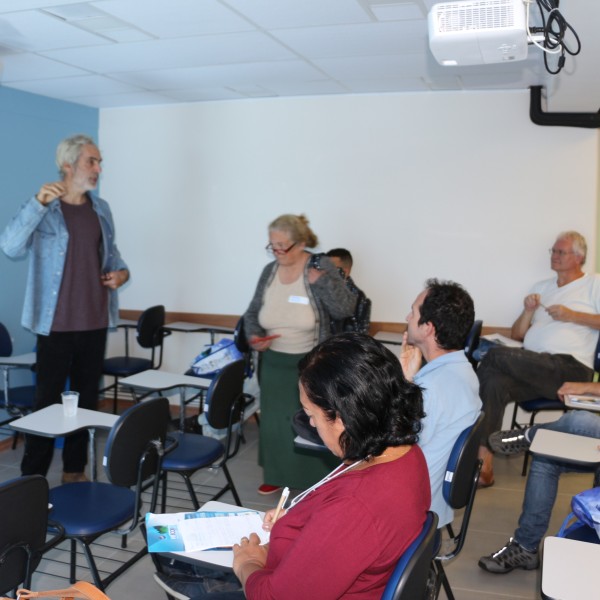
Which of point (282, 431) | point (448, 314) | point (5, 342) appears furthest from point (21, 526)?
point (5, 342)

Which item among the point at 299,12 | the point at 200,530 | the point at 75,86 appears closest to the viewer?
the point at 200,530

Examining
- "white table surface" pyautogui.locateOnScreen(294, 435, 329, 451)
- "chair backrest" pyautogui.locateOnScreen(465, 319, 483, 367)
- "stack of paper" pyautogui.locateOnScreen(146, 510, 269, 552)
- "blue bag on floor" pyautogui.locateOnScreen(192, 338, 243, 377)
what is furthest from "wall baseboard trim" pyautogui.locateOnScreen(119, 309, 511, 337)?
"stack of paper" pyautogui.locateOnScreen(146, 510, 269, 552)

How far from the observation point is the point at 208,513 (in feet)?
6.06

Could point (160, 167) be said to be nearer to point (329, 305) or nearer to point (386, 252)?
point (386, 252)

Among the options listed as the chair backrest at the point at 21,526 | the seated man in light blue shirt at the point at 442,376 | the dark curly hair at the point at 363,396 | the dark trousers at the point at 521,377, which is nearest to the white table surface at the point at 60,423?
the chair backrest at the point at 21,526

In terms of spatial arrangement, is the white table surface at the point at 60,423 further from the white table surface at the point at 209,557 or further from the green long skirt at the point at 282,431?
the white table surface at the point at 209,557

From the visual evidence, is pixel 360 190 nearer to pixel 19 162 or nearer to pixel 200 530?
pixel 19 162

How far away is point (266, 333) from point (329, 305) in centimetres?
45

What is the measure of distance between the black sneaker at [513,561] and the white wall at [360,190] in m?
2.25

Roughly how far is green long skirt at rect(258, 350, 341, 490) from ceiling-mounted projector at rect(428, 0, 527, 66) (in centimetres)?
184

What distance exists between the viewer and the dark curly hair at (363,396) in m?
1.42

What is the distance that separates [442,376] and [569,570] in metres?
0.85

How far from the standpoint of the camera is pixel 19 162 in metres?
5.05

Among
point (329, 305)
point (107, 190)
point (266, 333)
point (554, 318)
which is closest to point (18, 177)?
point (107, 190)
